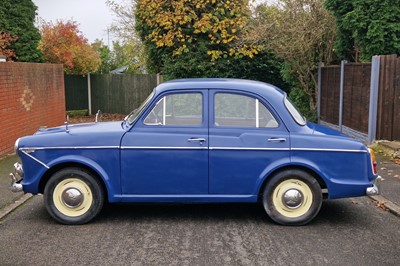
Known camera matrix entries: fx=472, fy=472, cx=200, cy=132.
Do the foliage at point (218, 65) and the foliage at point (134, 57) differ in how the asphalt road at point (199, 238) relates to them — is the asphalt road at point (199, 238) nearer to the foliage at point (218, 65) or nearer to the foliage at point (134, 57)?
the foliage at point (218, 65)

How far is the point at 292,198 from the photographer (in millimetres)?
5535

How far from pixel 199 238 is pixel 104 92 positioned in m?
18.5

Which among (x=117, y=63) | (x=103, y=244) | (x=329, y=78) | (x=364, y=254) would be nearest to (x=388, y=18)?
(x=329, y=78)

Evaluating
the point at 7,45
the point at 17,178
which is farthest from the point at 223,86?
the point at 7,45

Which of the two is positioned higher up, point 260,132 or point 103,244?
point 260,132

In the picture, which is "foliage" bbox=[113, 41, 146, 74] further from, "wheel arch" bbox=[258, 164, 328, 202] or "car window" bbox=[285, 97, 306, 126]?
"wheel arch" bbox=[258, 164, 328, 202]

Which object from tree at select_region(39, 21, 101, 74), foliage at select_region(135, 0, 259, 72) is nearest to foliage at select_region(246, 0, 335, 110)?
foliage at select_region(135, 0, 259, 72)

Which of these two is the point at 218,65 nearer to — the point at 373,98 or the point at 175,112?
the point at 373,98

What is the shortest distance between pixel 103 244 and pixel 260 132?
7.13ft

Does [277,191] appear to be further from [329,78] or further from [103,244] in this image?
[329,78]

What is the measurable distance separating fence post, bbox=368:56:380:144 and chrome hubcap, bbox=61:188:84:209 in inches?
276

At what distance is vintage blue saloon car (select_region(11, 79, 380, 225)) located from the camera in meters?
5.48

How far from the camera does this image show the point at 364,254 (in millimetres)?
4684

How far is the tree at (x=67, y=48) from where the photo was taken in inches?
905
